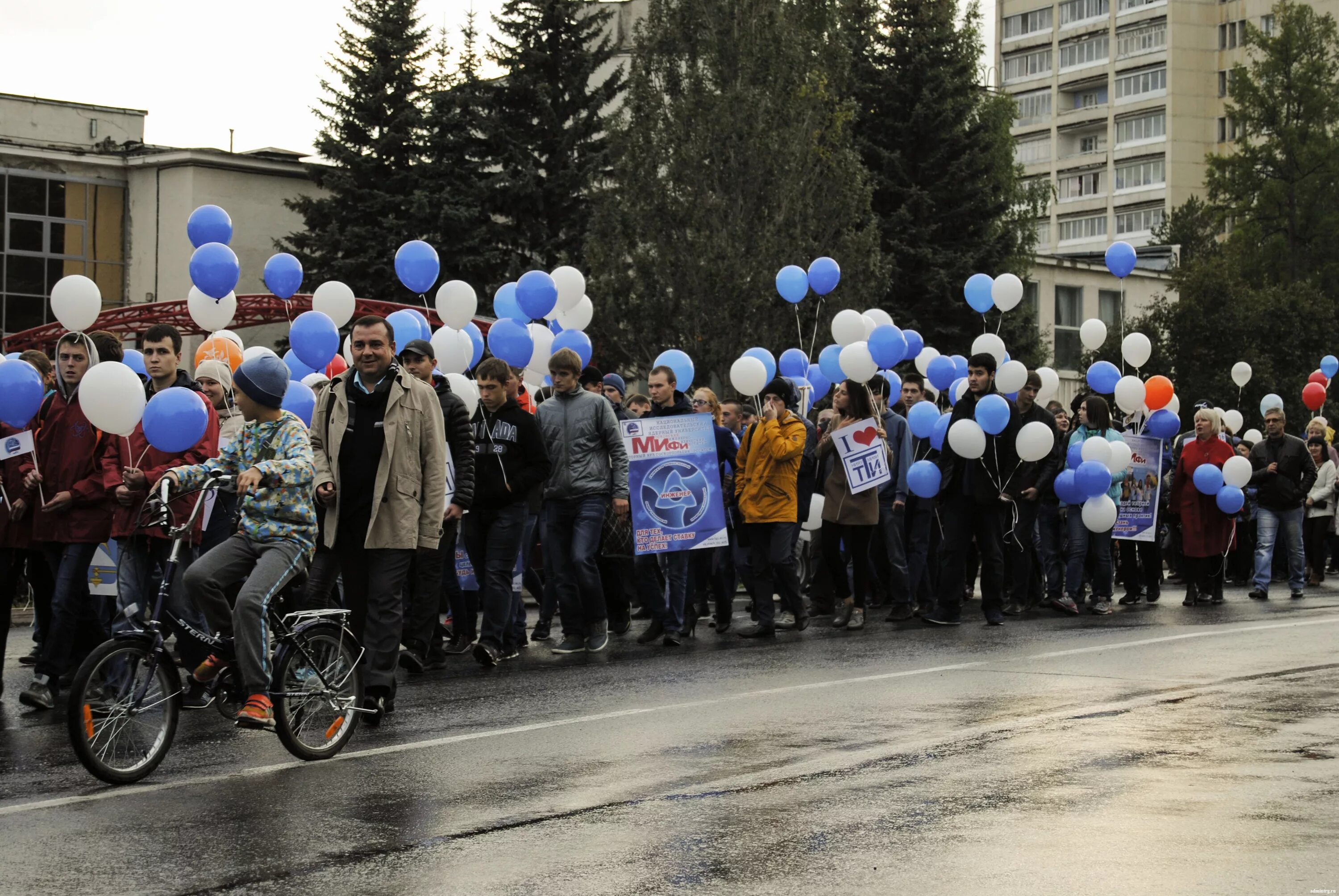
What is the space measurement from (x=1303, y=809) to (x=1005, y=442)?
330 inches

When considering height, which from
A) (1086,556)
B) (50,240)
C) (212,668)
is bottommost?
(212,668)

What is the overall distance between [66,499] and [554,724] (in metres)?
3.24

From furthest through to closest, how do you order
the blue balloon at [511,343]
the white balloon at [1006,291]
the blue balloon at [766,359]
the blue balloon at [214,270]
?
the white balloon at [1006,291] < the blue balloon at [766,359] < the blue balloon at [511,343] < the blue balloon at [214,270]

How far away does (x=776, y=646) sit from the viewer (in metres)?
12.8

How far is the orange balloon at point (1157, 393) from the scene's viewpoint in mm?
18312

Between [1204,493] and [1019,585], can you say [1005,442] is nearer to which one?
[1019,585]

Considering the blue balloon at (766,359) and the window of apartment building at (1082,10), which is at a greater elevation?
the window of apartment building at (1082,10)

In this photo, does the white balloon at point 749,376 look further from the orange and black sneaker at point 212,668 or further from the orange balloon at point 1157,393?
the orange and black sneaker at point 212,668

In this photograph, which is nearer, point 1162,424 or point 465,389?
point 465,389

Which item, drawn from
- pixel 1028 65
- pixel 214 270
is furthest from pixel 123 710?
pixel 1028 65

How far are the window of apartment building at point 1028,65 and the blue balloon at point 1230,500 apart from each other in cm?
9800

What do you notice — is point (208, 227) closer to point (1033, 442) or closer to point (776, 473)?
point (776, 473)

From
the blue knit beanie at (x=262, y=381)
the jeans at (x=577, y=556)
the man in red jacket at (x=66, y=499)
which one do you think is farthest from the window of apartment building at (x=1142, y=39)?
the blue knit beanie at (x=262, y=381)

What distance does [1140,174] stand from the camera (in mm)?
105812
